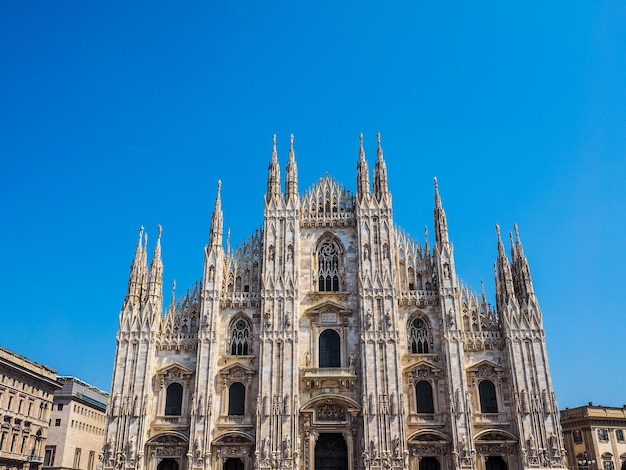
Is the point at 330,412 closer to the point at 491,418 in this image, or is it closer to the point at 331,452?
the point at 331,452

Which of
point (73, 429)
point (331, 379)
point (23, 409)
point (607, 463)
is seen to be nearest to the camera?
point (331, 379)

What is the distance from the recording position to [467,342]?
41.4 metres

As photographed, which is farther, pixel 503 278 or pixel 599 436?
pixel 599 436

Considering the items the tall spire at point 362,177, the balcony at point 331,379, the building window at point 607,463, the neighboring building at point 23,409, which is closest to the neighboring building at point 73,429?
the neighboring building at point 23,409

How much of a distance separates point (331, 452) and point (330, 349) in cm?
670

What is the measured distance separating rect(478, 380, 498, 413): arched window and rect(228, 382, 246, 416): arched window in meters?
15.7

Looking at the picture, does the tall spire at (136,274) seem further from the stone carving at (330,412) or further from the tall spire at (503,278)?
the tall spire at (503,278)

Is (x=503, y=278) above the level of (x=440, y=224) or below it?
below

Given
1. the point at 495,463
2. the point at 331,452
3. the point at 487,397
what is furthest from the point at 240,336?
the point at 495,463

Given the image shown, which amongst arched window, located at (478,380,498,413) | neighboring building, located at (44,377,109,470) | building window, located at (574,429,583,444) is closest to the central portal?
arched window, located at (478,380,498,413)

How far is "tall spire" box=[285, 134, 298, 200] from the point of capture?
4553cm

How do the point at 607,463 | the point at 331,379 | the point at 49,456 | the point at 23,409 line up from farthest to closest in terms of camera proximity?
the point at 49,456, the point at 607,463, the point at 23,409, the point at 331,379

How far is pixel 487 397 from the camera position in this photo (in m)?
40.3

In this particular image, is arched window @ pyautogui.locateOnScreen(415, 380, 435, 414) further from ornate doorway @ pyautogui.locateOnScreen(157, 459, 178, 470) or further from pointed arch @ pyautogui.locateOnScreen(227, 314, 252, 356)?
ornate doorway @ pyautogui.locateOnScreen(157, 459, 178, 470)
